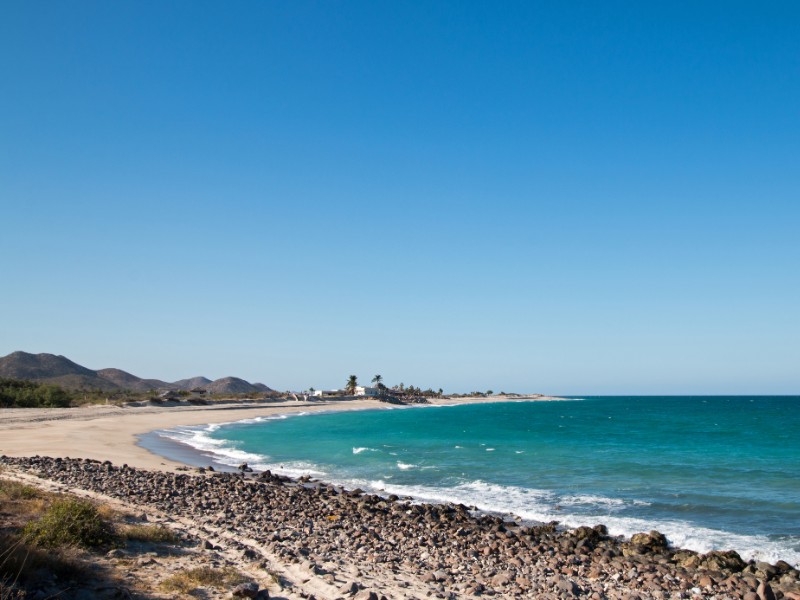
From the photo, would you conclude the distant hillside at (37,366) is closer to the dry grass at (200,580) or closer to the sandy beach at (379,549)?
the sandy beach at (379,549)

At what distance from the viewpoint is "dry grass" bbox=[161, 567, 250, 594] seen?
9.37 meters

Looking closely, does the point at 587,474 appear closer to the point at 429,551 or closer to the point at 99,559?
the point at 429,551

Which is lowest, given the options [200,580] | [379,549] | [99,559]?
[379,549]

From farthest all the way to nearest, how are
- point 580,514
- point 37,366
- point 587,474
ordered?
point 37,366 → point 587,474 → point 580,514

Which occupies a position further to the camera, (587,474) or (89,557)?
(587,474)

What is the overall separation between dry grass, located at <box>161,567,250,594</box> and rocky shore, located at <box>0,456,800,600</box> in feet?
3.93

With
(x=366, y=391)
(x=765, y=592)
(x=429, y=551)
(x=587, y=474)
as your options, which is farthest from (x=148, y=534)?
(x=366, y=391)

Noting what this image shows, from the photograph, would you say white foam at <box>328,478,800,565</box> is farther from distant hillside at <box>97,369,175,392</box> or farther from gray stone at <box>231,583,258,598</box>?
distant hillside at <box>97,369,175,392</box>

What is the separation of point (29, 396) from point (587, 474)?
67.7m

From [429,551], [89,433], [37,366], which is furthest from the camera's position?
[37,366]

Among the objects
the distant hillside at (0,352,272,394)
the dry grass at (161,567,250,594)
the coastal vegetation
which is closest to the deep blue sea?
the coastal vegetation

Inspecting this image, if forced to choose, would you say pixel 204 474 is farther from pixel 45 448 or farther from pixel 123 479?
pixel 45 448

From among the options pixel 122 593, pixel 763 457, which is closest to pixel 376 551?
pixel 122 593

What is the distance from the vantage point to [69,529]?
1104 centimetres
